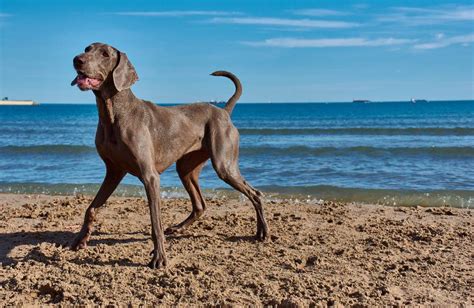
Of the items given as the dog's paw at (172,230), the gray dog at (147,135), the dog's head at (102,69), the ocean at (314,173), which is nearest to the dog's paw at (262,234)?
the gray dog at (147,135)

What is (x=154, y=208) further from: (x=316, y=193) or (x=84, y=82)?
(x=316, y=193)

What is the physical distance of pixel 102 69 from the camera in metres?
4.76

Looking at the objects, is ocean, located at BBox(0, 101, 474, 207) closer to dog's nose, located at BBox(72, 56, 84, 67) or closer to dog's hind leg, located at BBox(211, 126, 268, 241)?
dog's hind leg, located at BBox(211, 126, 268, 241)

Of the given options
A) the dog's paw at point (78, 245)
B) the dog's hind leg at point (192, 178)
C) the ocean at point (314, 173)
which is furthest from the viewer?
the ocean at point (314, 173)

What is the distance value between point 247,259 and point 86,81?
2113mm

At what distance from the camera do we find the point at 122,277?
4414mm

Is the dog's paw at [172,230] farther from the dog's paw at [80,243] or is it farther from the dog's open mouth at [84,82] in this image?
the dog's open mouth at [84,82]

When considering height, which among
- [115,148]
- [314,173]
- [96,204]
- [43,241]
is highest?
[115,148]

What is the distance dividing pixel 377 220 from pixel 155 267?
331 cm

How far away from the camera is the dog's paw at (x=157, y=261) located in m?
4.68

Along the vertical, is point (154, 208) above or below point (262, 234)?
above

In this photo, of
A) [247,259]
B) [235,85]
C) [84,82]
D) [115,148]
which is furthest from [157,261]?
[235,85]

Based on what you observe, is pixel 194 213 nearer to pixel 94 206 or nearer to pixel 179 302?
pixel 94 206

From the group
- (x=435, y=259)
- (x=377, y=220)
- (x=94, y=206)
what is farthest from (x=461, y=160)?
(x=94, y=206)
